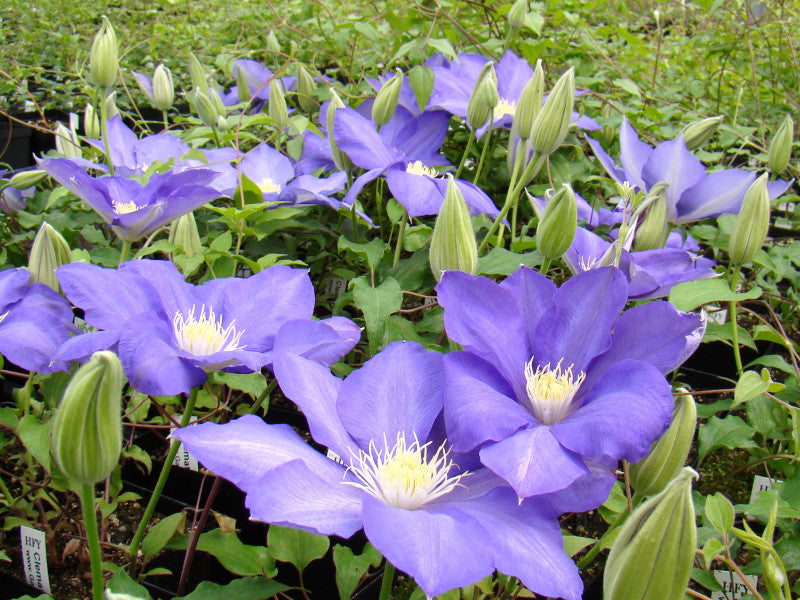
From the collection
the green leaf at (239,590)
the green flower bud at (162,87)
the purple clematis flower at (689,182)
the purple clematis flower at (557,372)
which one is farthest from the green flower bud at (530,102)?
the green flower bud at (162,87)

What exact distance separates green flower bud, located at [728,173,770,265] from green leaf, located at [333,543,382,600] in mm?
458

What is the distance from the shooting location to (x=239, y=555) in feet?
1.81

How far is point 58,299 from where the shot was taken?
613 millimetres

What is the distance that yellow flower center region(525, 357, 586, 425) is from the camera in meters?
0.48

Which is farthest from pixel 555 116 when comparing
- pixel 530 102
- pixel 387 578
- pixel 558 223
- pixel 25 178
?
pixel 25 178

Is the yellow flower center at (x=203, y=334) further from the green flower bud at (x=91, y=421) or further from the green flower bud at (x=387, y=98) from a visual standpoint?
the green flower bud at (x=387, y=98)

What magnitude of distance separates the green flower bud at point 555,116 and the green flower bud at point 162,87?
68 centimetres

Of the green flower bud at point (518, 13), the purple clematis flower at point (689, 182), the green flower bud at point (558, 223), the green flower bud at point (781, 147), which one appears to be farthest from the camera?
the green flower bud at point (518, 13)

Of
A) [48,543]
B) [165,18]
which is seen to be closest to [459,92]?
[48,543]

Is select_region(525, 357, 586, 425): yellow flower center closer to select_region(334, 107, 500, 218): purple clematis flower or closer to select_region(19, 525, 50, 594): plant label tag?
select_region(334, 107, 500, 218): purple clematis flower

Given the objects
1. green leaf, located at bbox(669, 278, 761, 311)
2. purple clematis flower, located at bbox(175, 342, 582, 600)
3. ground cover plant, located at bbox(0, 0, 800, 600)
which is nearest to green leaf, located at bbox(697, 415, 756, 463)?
ground cover plant, located at bbox(0, 0, 800, 600)

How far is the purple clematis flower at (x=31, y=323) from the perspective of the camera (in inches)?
21.5

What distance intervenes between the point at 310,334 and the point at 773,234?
4.38ft

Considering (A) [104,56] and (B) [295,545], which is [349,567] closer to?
(B) [295,545]
